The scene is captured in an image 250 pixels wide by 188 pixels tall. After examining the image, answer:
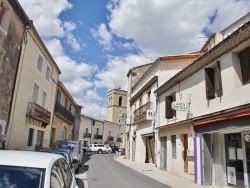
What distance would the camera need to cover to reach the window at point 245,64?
956 cm

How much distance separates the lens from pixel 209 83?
1170 cm

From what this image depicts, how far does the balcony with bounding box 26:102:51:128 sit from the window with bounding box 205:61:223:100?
1059 centimetres

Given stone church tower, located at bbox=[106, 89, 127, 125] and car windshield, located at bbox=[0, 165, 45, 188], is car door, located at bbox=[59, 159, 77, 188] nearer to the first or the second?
car windshield, located at bbox=[0, 165, 45, 188]

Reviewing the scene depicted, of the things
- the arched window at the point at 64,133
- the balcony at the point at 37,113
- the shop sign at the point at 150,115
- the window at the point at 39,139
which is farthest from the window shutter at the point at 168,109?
the arched window at the point at 64,133

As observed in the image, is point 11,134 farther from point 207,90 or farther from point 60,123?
point 60,123

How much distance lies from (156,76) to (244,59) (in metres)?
11.2

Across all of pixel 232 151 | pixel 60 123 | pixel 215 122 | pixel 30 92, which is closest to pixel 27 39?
pixel 30 92

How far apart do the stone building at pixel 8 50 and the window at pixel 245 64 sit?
10.3 meters

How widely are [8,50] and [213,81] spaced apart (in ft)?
32.2

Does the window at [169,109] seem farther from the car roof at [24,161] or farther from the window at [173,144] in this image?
the car roof at [24,161]

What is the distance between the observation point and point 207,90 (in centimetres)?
1167

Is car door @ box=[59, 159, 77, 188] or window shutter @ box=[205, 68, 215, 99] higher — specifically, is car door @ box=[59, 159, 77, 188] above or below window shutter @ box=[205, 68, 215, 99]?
below

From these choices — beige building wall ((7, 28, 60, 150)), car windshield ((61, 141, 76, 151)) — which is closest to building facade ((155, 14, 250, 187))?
car windshield ((61, 141, 76, 151))

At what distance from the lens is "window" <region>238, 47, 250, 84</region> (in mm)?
9562
